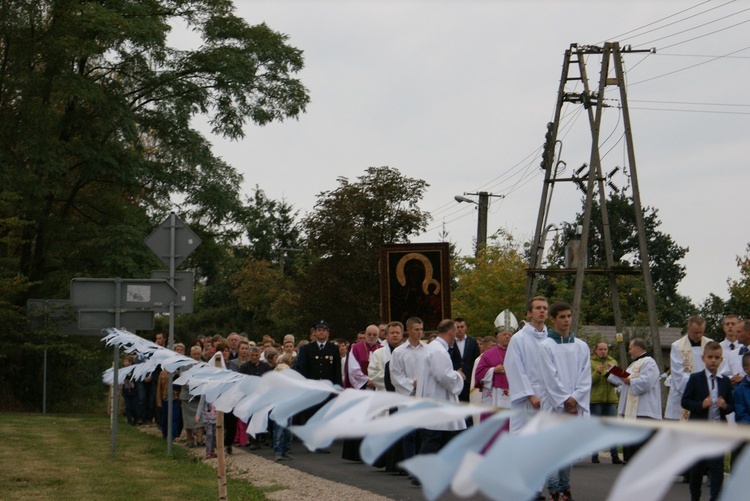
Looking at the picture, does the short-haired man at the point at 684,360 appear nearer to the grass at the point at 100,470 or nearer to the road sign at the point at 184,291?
the grass at the point at 100,470

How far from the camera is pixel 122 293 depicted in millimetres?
16922

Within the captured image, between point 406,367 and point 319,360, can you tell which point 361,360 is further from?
point 406,367

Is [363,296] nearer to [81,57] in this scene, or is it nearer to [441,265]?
[81,57]

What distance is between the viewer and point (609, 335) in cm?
6631

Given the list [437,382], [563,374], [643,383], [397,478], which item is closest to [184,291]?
[397,478]

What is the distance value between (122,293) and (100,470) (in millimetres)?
2806

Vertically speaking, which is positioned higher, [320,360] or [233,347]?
[233,347]

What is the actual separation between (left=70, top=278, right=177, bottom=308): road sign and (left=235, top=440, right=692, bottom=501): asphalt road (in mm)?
2959

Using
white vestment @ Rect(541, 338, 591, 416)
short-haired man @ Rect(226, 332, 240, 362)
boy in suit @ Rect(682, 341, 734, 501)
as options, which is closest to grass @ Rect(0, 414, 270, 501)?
short-haired man @ Rect(226, 332, 240, 362)

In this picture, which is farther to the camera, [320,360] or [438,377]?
[320,360]

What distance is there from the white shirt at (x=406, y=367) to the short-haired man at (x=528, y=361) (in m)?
Answer: 3.10

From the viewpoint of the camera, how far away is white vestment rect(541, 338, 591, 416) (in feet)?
34.7

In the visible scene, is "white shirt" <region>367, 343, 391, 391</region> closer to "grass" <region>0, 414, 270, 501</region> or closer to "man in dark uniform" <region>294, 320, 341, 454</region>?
"man in dark uniform" <region>294, 320, 341, 454</region>

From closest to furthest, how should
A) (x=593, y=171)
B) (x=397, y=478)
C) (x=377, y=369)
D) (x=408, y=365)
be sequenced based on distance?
(x=408, y=365) → (x=397, y=478) → (x=377, y=369) → (x=593, y=171)
